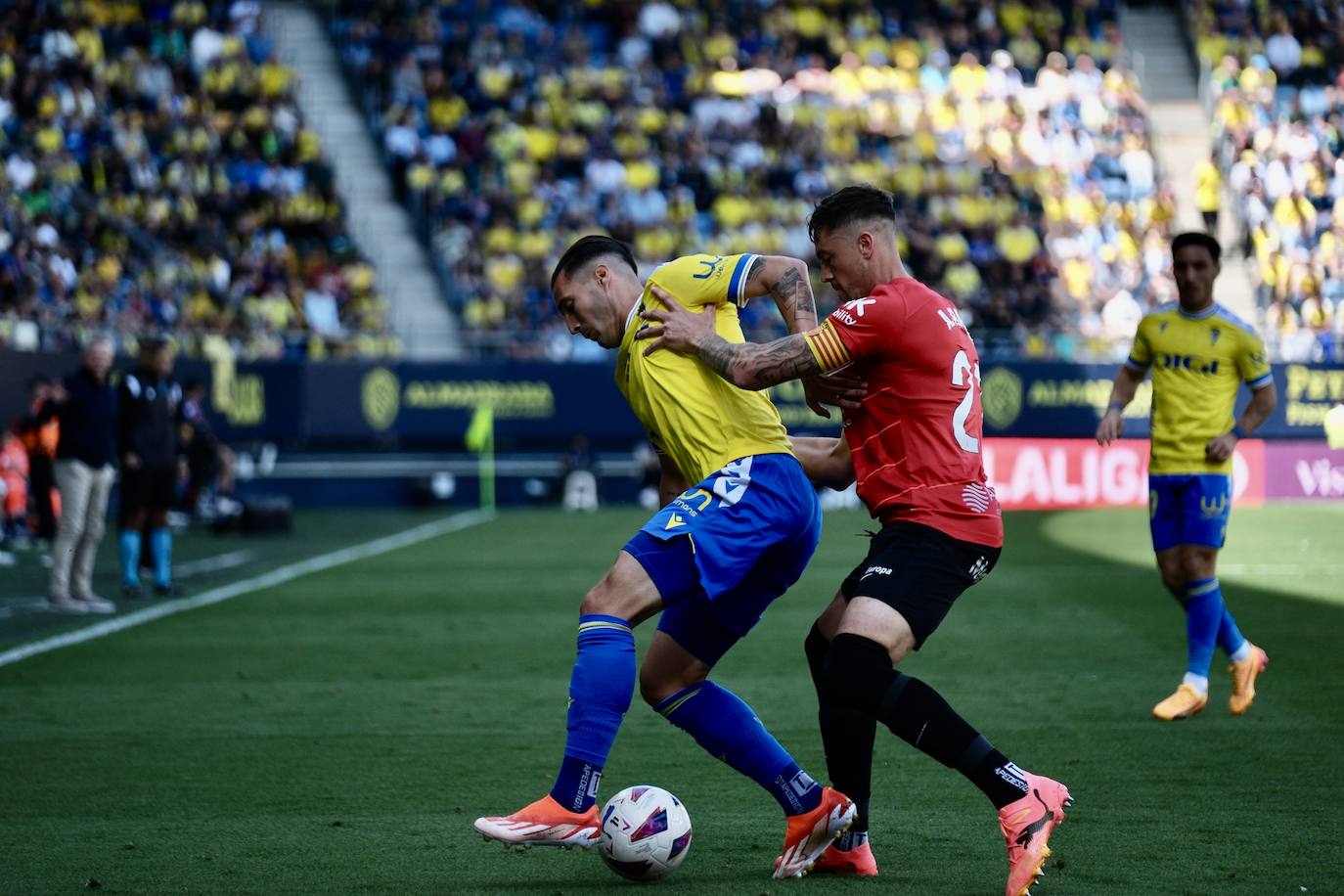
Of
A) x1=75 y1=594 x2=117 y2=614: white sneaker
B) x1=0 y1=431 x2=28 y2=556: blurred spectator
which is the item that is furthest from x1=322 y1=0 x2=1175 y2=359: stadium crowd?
x1=75 y1=594 x2=117 y2=614: white sneaker

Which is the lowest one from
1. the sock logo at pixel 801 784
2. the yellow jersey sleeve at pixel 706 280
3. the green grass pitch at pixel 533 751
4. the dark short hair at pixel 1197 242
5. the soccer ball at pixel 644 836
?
the green grass pitch at pixel 533 751

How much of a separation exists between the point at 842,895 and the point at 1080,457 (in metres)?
23.4

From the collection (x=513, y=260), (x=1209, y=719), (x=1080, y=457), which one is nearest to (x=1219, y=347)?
(x=1209, y=719)

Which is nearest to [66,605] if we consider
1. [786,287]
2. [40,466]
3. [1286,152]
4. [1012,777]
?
[40,466]

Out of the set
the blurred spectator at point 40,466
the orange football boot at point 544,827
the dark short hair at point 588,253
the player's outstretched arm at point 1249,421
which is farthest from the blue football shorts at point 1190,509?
the blurred spectator at point 40,466

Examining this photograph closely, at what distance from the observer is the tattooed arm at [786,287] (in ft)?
18.0

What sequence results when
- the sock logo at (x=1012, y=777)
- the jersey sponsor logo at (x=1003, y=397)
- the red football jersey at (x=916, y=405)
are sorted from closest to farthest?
1. the sock logo at (x=1012, y=777)
2. the red football jersey at (x=916, y=405)
3. the jersey sponsor logo at (x=1003, y=397)

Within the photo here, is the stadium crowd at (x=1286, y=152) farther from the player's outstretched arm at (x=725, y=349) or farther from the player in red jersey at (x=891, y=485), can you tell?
the player's outstretched arm at (x=725, y=349)

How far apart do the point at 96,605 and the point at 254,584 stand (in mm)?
2149

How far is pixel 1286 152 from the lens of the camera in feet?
106

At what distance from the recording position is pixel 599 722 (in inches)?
209

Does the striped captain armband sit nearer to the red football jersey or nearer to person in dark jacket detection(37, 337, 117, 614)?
the red football jersey

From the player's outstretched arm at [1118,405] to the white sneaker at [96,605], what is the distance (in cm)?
855

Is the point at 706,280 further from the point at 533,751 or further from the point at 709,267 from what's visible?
the point at 533,751
